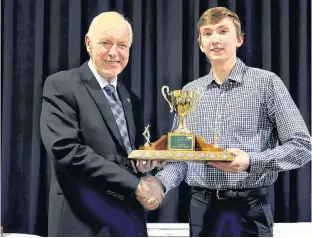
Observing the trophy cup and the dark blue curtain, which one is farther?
the dark blue curtain

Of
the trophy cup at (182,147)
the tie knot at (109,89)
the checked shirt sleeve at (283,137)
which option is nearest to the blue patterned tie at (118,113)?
the tie knot at (109,89)

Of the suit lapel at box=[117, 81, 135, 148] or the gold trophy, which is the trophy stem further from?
the suit lapel at box=[117, 81, 135, 148]

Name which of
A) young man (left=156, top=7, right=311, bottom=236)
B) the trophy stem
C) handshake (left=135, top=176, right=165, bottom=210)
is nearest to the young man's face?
young man (left=156, top=7, right=311, bottom=236)

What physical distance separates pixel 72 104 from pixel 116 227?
61cm

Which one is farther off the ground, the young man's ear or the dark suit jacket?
the young man's ear

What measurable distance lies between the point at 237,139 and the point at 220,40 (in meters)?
0.48

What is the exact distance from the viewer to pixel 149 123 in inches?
88.2

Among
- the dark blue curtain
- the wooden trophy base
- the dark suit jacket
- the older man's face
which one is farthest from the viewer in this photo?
the dark blue curtain

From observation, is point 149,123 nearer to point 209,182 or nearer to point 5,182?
point 209,182

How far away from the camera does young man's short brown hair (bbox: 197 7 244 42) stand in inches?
85.9

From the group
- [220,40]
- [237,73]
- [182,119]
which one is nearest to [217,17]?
[220,40]

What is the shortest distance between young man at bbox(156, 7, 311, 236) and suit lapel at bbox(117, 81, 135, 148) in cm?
22

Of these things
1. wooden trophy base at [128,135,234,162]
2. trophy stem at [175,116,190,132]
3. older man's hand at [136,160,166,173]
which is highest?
trophy stem at [175,116,190,132]

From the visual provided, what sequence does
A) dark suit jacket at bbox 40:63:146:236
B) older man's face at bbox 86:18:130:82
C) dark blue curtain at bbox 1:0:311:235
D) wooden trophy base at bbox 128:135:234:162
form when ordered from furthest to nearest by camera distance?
dark blue curtain at bbox 1:0:311:235
older man's face at bbox 86:18:130:82
dark suit jacket at bbox 40:63:146:236
wooden trophy base at bbox 128:135:234:162
